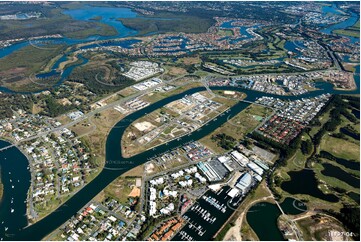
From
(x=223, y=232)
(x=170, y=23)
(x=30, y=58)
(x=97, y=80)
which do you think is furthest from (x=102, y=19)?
(x=223, y=232)

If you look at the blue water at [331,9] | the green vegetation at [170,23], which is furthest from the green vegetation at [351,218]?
the blue water at [331,9]

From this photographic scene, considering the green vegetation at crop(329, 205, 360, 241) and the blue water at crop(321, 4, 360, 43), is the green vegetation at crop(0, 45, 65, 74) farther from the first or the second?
the blue water at crop(321, 4, 360, 43)

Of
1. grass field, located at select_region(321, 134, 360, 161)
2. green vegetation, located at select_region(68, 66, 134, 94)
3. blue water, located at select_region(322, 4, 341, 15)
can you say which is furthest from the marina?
blue water, located at select_region(322, 4, 341, 15)

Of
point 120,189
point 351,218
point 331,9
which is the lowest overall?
point 120,189

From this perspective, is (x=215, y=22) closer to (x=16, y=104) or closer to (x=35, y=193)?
(x=16, y=104)

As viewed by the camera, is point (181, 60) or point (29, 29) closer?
point (181, 60)

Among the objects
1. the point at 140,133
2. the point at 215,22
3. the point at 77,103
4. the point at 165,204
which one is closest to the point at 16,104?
the point at 77,103

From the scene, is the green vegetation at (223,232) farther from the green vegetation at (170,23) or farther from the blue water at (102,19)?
the green vegetation at (170,23)

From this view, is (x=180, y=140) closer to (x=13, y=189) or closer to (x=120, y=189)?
(x=120, y=189)
